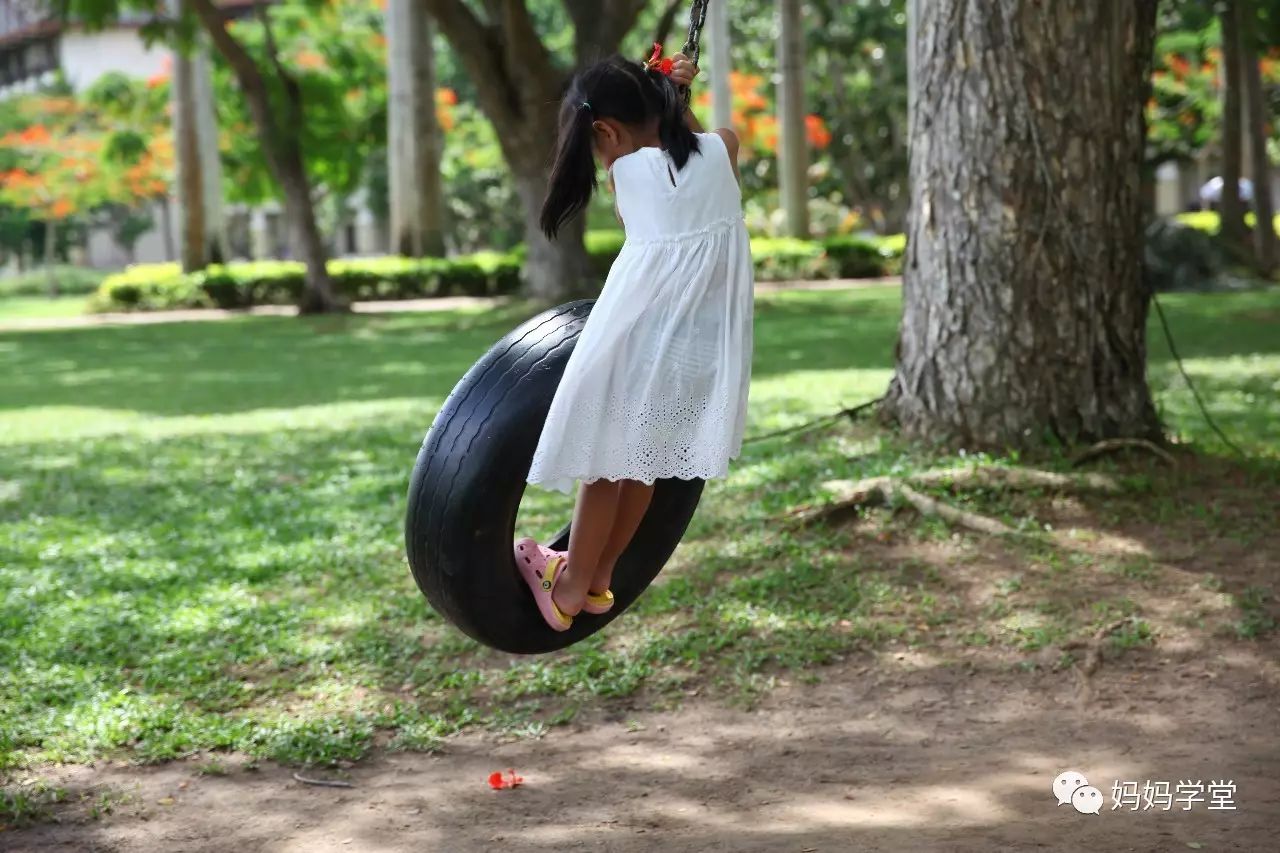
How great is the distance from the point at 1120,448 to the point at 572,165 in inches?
142

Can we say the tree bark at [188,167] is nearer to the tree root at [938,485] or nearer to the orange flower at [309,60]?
the orange flower at [309,60]

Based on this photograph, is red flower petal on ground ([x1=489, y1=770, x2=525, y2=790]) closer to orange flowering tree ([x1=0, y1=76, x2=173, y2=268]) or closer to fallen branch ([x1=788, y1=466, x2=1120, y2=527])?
fallen branch ([x1=788, y1=466, x2=1120, y2=527])

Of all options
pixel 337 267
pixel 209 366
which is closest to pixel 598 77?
pixel 209 366

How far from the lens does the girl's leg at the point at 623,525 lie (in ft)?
12.6

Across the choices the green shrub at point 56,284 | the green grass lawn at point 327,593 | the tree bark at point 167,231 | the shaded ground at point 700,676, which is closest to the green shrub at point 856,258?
the green grass lawn at point 327,593

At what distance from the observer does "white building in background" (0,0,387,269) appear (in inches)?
2024

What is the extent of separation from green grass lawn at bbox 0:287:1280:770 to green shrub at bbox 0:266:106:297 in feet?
100

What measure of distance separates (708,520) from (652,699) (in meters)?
1.67

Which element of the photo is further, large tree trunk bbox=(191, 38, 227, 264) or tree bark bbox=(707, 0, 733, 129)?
tree bark bbox=(707, 0, 733, 129)

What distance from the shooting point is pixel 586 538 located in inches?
149

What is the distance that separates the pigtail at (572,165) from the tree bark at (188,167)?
23175 millimetres

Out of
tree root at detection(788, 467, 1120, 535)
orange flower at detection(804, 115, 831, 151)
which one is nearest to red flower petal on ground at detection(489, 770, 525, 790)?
tree root at detection(788, 467, 1120, 535)

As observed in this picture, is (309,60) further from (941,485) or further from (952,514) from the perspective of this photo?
(952,514)

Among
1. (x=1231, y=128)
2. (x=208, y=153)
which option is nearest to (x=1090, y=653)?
(x=1231, y=128)
